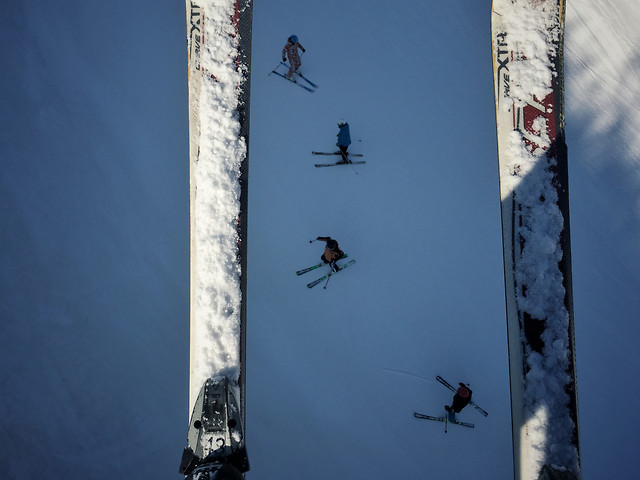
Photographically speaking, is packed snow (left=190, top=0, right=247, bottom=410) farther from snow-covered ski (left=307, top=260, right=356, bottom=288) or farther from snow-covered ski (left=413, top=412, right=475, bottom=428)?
snow-covered ski (left=413, top=412, right=475, bottom=428)

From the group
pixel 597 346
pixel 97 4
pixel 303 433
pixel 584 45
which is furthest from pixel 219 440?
pixel 584 45

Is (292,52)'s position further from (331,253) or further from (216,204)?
(331,253)

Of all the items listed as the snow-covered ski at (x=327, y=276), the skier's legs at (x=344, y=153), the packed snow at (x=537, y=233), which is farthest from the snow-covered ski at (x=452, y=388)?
the skier's legs at (x=344, y=153)

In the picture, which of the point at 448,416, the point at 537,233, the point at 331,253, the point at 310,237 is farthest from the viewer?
the point at 310,237

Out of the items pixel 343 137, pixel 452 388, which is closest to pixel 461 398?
pixel 452 388

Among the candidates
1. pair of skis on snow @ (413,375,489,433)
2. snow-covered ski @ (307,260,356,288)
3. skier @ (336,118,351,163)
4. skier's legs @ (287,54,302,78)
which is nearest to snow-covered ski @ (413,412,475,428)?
pair of skis on snow @ (413,375,489,433)

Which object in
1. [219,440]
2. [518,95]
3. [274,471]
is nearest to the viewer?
[219,440]

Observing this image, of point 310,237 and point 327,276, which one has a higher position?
point 310,237

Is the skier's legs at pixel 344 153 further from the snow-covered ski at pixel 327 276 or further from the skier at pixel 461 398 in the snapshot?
the skier at pixel 461 398

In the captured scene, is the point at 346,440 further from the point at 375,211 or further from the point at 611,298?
the point at 611,298
